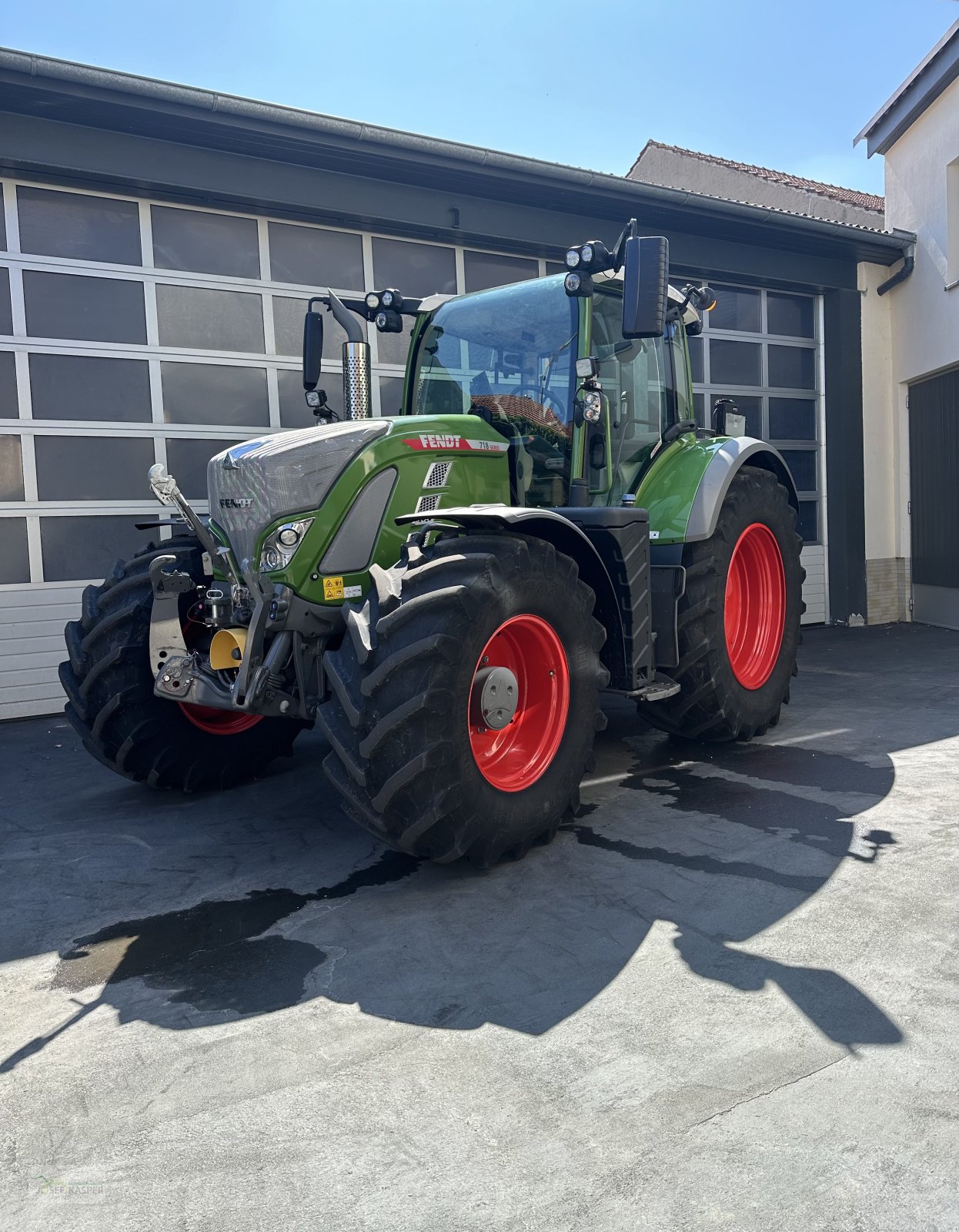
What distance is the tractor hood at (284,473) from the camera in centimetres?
387

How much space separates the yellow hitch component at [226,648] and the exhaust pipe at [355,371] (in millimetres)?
1256

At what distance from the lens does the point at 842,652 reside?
8945 millimetres

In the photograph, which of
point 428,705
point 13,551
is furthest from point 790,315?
point 428,705

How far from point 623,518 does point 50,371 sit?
4823mm

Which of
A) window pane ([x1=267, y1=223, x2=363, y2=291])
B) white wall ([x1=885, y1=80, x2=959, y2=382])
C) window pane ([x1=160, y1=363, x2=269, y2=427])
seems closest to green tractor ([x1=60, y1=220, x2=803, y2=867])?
window pane ([x1=160, y1=363, x2=269, y2=427])

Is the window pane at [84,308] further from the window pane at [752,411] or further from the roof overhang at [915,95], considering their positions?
the roof overhang at [915,95]

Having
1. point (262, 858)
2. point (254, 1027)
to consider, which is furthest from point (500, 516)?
point (254, 1027)

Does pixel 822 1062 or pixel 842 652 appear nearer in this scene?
pixel 822 1062

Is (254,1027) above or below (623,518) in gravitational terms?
below

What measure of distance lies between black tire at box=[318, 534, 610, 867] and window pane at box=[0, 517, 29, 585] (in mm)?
4552

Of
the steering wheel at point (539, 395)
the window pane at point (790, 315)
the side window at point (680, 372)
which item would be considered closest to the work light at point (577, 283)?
the steering wheel at point (539, 395)

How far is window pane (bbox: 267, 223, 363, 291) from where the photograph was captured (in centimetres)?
801

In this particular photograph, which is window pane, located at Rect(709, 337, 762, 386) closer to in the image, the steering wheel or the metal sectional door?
the metal sectional door

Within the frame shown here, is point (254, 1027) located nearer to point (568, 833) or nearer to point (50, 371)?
point (568, 833)
